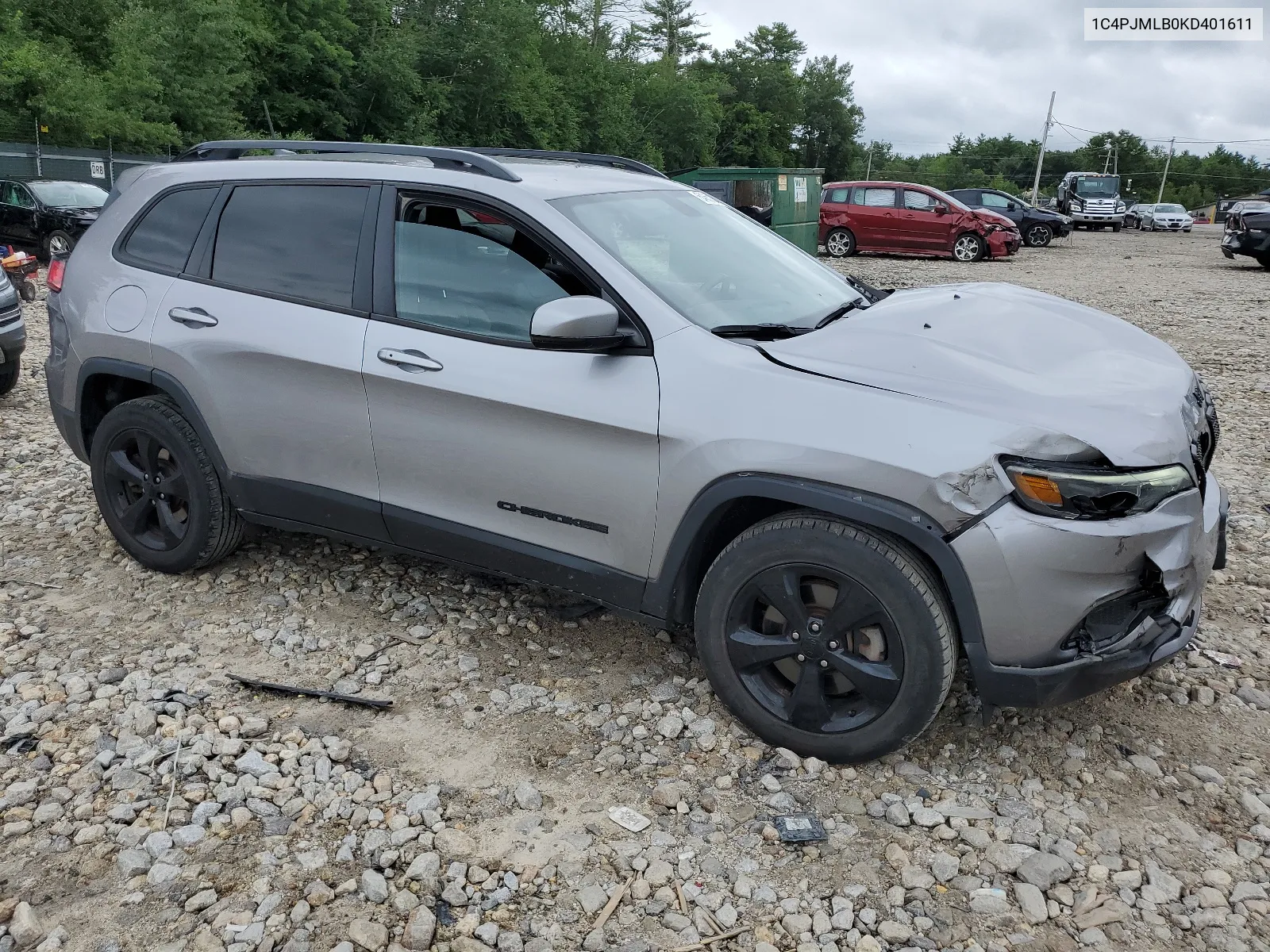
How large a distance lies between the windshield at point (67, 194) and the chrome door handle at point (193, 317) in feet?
47.7

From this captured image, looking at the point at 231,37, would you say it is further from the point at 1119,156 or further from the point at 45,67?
the point at 1119,156

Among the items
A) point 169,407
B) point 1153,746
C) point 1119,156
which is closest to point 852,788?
point 1153,746

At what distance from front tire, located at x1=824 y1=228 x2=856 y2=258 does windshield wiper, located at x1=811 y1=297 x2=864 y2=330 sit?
18.0 meters

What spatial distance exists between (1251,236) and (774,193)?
9.68 m

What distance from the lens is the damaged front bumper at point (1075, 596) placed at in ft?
8.66

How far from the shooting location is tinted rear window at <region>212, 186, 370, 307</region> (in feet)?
12.1

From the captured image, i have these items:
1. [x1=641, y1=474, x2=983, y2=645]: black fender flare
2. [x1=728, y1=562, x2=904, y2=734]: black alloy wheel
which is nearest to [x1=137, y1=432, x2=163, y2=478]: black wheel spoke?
[x1=641, y1=474, x2=983, y2=645]: black fender flare

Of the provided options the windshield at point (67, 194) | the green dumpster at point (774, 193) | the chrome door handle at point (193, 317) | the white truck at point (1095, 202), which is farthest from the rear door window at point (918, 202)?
the white truck at point (1095, 202)

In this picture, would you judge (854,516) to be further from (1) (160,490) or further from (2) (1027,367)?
(1) (160,490)

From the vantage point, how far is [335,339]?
361 centimetres

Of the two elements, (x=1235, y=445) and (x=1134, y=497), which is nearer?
(x=1134, y=497)

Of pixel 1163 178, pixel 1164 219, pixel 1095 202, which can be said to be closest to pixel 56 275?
pixel 1095 202

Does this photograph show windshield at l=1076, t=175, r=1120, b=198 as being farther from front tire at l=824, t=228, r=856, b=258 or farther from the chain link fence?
the chain link fence

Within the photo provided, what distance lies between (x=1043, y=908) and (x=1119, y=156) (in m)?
110
